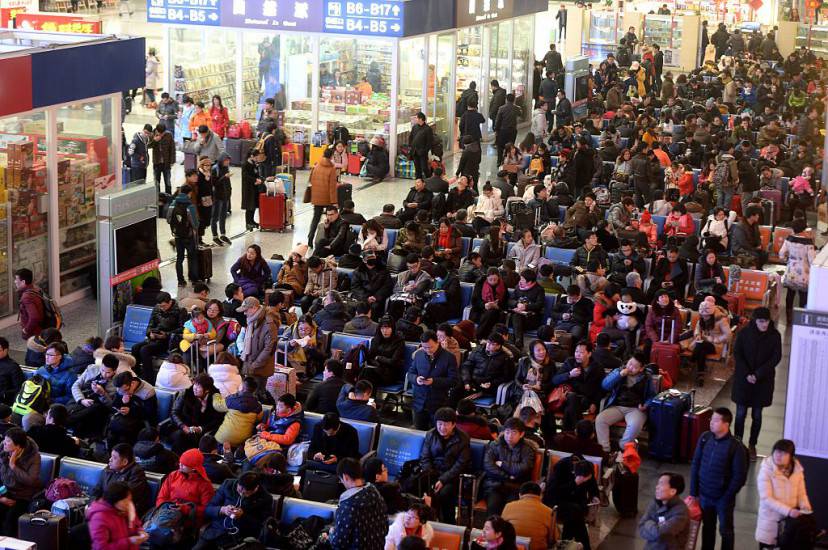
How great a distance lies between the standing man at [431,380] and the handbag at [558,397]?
952 millimetres

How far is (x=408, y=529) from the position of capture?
1034 cm

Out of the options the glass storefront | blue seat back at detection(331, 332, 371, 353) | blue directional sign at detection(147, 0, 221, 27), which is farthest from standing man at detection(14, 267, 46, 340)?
blue directional sign at detection(147, 0, 221, 27)

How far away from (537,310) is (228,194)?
7363mm

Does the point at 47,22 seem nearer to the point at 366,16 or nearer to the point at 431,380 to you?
the point at 366,16

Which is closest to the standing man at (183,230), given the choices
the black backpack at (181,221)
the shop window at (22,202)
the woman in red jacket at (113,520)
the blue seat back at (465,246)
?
the black backpack at (181,221)

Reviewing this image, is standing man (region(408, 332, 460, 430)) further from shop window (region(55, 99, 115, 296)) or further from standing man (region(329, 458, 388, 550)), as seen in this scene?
shop window (region(55, 99, 115, 296))

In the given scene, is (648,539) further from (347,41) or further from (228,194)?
(347,41)

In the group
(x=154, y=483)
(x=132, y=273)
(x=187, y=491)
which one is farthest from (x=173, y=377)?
(x=132, y=273)

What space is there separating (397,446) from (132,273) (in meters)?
5.78

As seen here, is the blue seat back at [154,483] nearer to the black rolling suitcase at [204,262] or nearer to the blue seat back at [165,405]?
the blue seat back at [165,405]

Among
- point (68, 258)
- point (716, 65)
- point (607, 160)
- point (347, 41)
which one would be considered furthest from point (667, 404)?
point (716, 65)

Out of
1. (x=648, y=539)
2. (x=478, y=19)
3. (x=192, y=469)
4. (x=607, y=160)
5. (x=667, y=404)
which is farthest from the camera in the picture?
(x=478, y=19)

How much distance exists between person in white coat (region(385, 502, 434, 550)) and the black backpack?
9.67m

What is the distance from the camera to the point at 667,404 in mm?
13773
